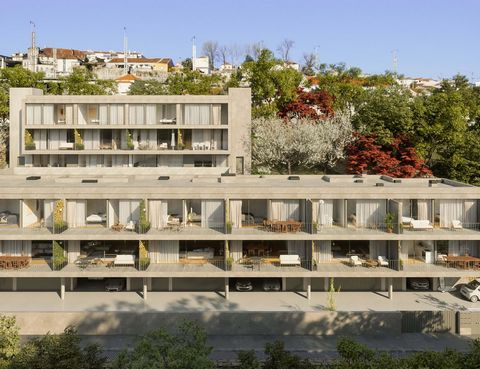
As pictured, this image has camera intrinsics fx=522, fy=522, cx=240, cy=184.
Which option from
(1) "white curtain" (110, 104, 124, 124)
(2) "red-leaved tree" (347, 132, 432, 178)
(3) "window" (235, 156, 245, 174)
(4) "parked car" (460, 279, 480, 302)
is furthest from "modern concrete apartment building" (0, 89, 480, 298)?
(3) "window" (235, 156, 245, 174)

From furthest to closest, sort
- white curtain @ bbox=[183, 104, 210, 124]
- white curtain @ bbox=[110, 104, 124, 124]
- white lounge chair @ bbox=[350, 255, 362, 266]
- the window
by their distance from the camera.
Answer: the window < white curtain @ bbox=[183, 104, 210, 124] < white curtain @ bbox=[110, 104, 124, 124] < white lounge chair @ bbox=[350, 255, 362, 266]

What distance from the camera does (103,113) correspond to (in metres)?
55.3

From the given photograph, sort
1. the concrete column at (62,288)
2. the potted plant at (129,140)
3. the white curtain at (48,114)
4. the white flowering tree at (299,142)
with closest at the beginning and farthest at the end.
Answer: the concrete column at (62,288) → the white curtain at (48,114) → the potted plant at (129,140) → the white flowering tree at (299,142)

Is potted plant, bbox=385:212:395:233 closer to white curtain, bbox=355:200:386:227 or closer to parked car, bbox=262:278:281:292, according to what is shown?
white curtain, bbox=355:200:386:227

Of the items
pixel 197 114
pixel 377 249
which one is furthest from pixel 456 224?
pixel 197 114

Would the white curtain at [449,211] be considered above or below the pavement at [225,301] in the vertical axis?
above

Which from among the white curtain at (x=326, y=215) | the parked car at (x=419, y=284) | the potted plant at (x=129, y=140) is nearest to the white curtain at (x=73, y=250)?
the white curtain at (x=326, y=215)

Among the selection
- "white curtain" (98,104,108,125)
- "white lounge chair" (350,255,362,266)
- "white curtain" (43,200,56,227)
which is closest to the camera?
"white lounge chair" (350,255,362,266)

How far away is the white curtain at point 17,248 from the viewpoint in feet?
116

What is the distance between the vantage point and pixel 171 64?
Answer: 158 metres

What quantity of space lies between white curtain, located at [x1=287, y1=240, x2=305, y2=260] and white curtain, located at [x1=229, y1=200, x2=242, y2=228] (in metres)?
3.76

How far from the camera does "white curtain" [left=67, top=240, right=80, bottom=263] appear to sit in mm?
35312

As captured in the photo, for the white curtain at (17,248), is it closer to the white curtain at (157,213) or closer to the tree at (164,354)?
the white curtain at (157,213)

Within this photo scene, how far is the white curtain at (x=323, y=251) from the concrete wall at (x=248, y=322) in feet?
15.5
